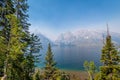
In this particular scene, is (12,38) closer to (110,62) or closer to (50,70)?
(110,62)

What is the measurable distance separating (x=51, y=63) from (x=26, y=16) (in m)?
30.3

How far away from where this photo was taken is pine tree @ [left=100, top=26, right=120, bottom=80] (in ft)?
93.7

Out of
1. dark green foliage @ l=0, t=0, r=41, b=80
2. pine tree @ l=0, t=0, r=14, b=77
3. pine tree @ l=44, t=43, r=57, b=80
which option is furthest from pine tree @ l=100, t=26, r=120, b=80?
pine tree @ l=44, t=43, r=57, b=80

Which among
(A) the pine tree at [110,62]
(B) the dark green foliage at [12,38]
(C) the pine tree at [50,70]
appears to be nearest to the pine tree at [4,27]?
(B) the dark green foliage at [12,38]

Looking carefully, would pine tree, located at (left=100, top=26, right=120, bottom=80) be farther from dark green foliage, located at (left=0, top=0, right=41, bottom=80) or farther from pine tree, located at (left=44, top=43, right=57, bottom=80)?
pine tree, located at (left=44, top=43, right=57, bottom=80)

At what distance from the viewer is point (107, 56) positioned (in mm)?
29422

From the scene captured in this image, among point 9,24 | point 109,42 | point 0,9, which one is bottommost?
point 109,42

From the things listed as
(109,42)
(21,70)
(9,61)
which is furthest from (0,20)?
(109,42)

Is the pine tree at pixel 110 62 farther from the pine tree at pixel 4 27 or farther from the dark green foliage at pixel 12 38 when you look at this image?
the pine tree at pixel 4 27

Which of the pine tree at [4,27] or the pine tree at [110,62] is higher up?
the pine tree at [4,27]

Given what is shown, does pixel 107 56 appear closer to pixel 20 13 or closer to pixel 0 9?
pixel 20 13

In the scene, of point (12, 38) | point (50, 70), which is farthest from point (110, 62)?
point (50, 70)

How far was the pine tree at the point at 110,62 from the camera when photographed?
28555mm

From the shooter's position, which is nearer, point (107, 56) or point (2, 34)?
point (2, 34)
